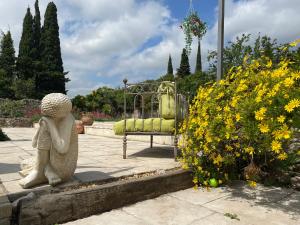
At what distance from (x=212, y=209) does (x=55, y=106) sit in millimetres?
1734

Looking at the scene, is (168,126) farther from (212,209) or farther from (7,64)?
(7,64)

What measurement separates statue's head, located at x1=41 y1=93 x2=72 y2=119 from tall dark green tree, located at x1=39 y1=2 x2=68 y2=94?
24.9 m

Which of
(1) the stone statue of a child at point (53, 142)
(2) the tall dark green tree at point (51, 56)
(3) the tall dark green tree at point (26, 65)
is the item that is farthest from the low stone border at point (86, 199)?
(2) the tall dark green tree at point (51, 56)

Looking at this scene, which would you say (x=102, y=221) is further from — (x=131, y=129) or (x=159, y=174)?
(x=131, y=129)

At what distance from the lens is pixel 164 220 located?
2328mm

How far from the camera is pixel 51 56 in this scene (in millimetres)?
26328

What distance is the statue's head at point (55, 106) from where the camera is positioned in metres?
2.37

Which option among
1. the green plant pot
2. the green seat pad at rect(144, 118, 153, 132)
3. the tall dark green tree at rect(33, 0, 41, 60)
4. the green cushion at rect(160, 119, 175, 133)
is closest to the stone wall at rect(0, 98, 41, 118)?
the tall dark green tree at rect(33, 0, 41, 60)

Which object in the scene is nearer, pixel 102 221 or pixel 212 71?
pixel 102 221

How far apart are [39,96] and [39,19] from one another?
865 centimetres

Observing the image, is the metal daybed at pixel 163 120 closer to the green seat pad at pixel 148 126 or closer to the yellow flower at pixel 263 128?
the green seat pad at pixel 148 126

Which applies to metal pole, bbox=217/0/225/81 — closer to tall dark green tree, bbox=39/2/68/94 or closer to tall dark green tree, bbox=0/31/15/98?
tall dark green tree, bbox=0/31/15/98

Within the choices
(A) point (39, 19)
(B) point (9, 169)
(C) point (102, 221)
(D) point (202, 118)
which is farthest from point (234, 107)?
(A) point (39, 19)

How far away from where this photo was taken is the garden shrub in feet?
7.20
